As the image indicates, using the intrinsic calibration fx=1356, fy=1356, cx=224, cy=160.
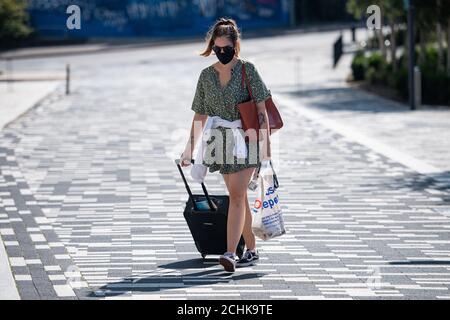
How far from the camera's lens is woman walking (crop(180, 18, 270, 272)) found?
33.2ft

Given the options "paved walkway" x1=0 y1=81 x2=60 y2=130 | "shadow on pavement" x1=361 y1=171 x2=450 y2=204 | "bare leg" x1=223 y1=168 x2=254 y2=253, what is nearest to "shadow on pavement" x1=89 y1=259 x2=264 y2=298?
"bare leg" x1=223 y1=168 x2=254 y2=253

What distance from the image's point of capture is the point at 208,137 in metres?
10.2

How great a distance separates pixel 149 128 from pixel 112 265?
43.8 feet

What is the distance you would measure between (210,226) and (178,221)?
240cm

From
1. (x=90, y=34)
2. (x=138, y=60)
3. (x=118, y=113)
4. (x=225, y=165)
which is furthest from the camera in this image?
(x=90, y=34)

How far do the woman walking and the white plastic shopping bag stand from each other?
0.89ft

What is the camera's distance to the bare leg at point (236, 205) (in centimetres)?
A: 1018

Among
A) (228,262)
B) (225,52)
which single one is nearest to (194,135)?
(225,52)

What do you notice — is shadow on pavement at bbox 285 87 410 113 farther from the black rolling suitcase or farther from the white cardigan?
the white cardigan

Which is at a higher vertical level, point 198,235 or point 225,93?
point 225,93

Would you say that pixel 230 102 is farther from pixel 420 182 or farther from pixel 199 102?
pixel 420 182
